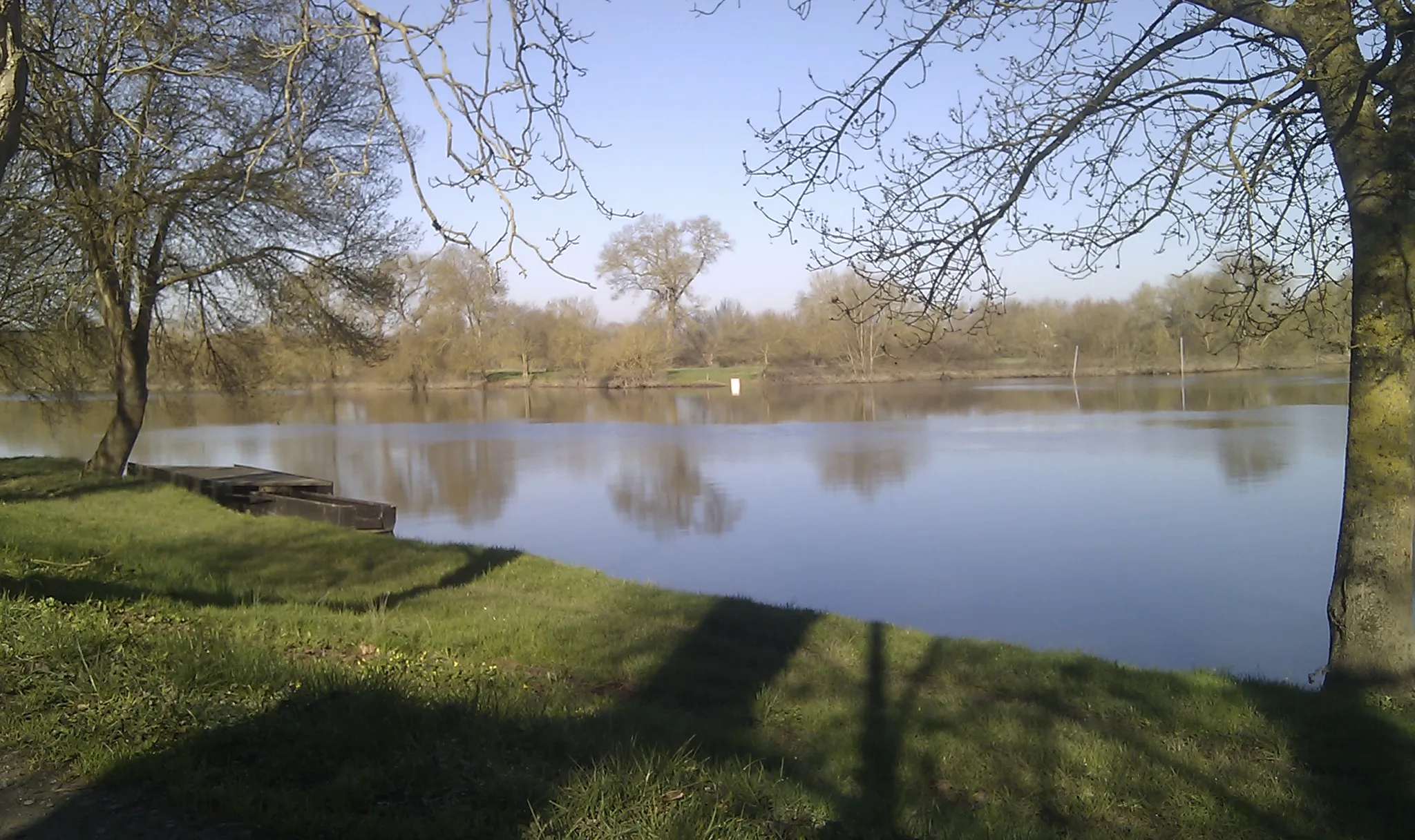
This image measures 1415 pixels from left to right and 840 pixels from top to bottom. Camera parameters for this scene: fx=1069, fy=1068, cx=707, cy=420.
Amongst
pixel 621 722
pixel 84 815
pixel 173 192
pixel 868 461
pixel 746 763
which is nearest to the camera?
pixel 84 815

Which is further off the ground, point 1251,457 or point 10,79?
point 10,79

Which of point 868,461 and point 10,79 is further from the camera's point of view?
point 868,461

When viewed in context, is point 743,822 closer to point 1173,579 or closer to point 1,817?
point 1,817

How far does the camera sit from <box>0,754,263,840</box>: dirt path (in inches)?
119

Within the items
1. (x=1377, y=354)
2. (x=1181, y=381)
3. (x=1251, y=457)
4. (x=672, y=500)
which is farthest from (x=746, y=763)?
(x=1181, y=381)

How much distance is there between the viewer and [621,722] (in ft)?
15.3

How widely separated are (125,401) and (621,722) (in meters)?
14.8

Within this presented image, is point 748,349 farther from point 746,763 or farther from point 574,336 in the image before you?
point 746,763

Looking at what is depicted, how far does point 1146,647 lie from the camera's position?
9062 millimetres

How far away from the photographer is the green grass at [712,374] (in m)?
59.4

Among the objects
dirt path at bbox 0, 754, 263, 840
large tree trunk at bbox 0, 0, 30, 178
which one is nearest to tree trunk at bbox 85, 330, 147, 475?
large tree trunk at bbox 0, 0, 30, 178

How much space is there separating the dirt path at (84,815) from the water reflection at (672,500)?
11.4 meters

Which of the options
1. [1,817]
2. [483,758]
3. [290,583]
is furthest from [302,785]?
[290,583]

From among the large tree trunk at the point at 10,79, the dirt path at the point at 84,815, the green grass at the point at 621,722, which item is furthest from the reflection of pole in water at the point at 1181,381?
the dirt path at the point at 84,815
